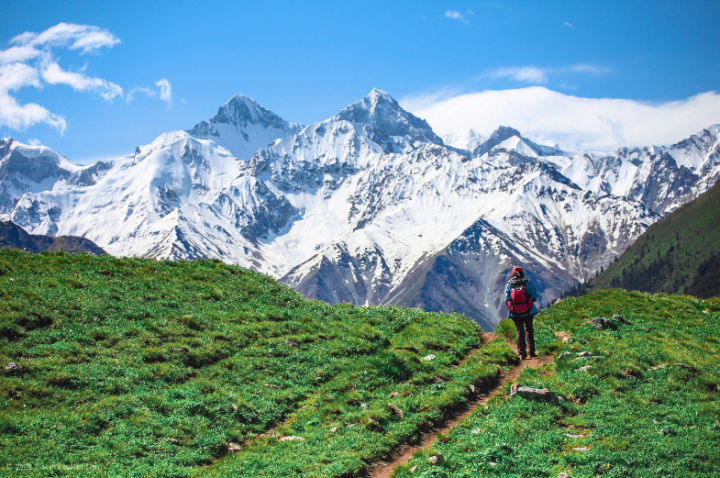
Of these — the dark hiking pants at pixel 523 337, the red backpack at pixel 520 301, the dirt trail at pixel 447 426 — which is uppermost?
the red backpack at pixel 520 301

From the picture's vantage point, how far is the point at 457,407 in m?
23.1

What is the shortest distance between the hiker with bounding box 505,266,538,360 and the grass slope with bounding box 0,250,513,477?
123cm

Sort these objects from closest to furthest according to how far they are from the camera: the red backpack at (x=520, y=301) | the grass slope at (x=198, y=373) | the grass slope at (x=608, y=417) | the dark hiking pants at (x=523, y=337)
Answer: the grass slope at (x=608, y=417), the grass slope at (x=198, y=373), the red backpack at (x=520, y=301), the dark hiking pants at (x=523, y=337)

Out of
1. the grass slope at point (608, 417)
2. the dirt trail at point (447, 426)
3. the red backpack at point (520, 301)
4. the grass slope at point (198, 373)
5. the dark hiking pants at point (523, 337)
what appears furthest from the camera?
the dark hiking pants at point (523, 337)

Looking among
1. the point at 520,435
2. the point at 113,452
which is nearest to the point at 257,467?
the point at 113,452

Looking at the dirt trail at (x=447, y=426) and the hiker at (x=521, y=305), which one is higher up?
the hiker at (x=521, y=305)

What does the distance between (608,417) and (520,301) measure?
9.49 meters

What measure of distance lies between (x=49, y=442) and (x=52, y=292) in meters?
12.6

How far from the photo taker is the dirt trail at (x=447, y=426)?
723 inches

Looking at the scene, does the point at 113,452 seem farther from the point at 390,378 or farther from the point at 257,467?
the point at 390,378

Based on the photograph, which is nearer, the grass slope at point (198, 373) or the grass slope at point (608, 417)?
the grass slope at point (608, 417)

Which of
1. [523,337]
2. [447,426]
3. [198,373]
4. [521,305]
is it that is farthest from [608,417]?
[198,373]

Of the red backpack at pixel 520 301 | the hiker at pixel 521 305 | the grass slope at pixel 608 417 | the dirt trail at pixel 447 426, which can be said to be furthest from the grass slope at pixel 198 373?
the grass slope at pixel 608 417

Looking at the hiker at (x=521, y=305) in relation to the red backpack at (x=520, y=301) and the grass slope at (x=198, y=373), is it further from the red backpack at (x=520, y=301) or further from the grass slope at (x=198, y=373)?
the grass slope at (x=198, y=373)
